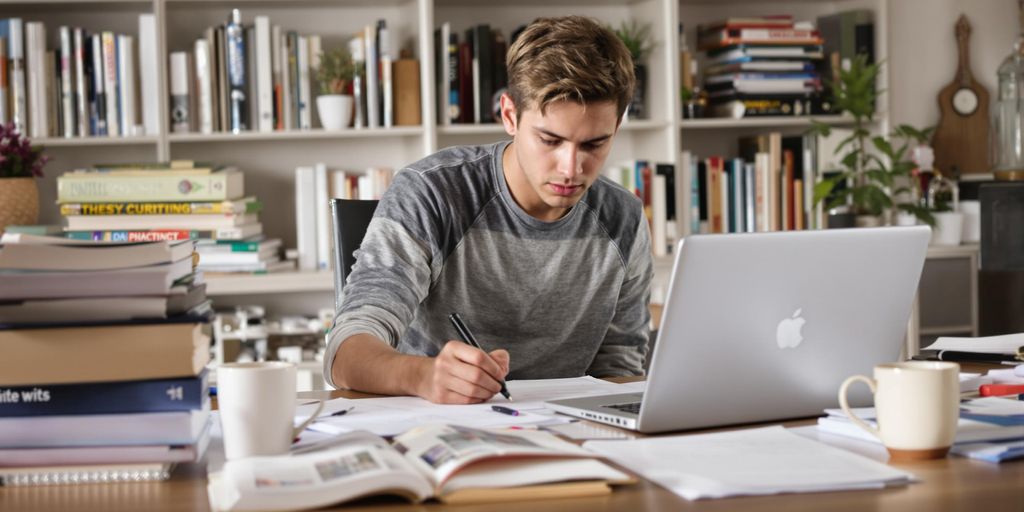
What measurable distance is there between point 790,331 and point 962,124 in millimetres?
2791

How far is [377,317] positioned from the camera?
1.65m

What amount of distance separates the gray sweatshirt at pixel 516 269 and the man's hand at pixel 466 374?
44 centimetres

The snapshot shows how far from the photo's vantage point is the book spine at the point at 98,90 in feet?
10.3

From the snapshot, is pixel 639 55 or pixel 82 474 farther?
pixel 639 55

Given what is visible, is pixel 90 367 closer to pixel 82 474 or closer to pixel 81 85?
pixel 82 474

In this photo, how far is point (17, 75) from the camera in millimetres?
3119

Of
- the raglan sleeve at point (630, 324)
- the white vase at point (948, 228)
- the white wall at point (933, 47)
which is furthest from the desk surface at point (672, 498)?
the white wall at point (933, 47)

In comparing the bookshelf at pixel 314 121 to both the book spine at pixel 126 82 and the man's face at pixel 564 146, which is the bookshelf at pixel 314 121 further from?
the man's face at pixel 564 146

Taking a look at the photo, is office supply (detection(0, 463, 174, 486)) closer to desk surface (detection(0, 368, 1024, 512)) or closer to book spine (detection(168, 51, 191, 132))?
desk surface (detection(0, 368, 1024, 512))

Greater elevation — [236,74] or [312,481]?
[236,74]

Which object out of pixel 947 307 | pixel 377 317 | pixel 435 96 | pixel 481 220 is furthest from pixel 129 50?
pixel 947 307

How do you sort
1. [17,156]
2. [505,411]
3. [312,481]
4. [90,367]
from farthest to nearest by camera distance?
[17,156]
[505,411]
[90,367]
[312,481]

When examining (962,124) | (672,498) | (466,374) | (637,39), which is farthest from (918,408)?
(962,124)

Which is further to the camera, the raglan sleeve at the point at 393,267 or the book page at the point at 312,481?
the raglan sleeve at the point at 393,267
